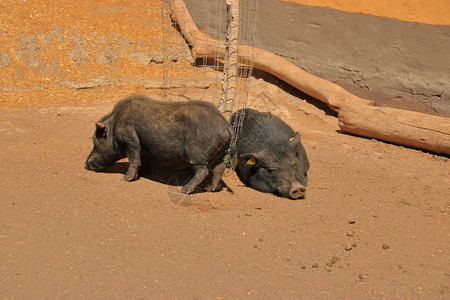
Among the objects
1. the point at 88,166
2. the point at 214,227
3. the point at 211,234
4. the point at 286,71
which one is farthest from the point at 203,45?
the point at 211,234

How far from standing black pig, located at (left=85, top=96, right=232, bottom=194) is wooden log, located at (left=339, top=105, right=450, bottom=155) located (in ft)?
11.9

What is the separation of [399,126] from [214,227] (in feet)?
15.7

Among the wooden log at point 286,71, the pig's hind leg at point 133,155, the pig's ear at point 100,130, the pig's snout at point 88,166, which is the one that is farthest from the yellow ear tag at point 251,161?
the wooden log at point 286,71

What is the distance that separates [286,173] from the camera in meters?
6.84

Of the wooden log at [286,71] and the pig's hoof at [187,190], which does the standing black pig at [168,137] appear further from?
the wooden log at [286,71]

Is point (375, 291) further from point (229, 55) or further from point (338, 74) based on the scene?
point (338, 74)

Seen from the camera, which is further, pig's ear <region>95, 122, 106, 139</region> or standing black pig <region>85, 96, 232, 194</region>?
pig's ear <region>95, 122, 106, 139</region>

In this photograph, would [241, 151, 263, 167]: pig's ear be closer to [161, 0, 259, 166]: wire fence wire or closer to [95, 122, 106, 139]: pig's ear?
[95, 122, 106, 139]: pig's ear

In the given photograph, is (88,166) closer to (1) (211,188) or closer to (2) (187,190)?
(2) (187,190)

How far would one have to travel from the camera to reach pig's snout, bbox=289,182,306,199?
21.4 ft

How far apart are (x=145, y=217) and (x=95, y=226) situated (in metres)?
0.56

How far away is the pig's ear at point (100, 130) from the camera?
22.2 ft

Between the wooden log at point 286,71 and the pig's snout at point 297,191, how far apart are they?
11.7ft

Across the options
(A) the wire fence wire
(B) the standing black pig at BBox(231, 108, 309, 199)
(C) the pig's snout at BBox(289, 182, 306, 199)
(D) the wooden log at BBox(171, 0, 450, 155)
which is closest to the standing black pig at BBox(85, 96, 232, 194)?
(B) the standing black pig at BBox(231, 108, 309, 199)
